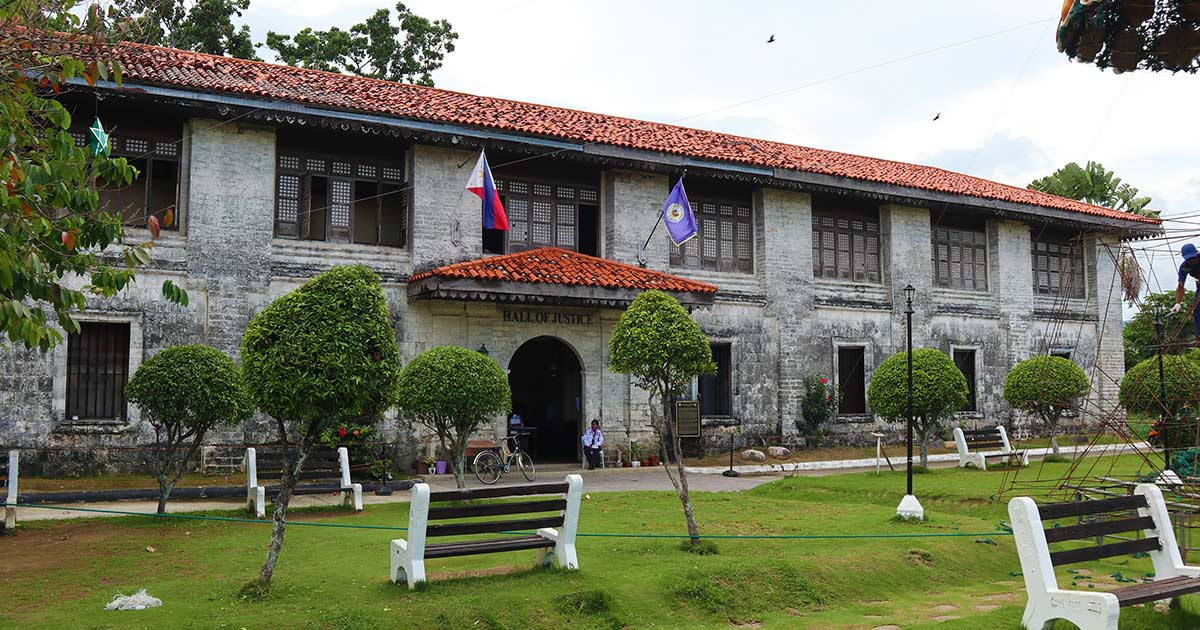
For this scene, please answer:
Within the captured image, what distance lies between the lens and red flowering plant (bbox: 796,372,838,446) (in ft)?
70.2

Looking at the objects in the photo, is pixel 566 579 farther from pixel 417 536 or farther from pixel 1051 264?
pixel 1051 264

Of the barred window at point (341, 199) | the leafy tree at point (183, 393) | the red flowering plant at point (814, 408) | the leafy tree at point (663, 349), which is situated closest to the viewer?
the leafy tree at point (663, 349)

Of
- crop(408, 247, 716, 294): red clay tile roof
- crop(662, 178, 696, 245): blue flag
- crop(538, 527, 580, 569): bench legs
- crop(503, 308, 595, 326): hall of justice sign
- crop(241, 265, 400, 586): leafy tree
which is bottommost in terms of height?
crop(538, 527, 580, 569): bench legs

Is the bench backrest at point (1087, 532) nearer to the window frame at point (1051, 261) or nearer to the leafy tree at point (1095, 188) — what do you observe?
the window frame at point (1051, 261)

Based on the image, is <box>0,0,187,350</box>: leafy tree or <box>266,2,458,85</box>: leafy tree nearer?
<box>0,0,187,350</box>: leafy tree

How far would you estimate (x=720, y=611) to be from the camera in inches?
285

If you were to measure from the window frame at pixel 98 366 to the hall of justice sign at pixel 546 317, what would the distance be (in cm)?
686

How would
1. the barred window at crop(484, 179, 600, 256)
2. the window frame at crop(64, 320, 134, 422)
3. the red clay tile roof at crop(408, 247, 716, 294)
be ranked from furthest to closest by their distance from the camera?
the barred window at crop(484, 179, 600, 256) → the red clay tile roof at crop(408, 247, 716, 294) → the window frame at crop(64, 320, 134, 422)

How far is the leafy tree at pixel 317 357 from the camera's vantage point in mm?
7070

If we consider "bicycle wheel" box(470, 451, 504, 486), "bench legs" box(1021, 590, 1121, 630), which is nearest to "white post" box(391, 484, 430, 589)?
"bench legs" box(1021, 590, 1121, 630)

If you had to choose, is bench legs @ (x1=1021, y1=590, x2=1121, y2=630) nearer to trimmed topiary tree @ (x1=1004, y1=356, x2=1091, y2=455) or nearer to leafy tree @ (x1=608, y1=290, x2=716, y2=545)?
leafy tree @ (x1=608, y1=290, x2=716, y2=545)

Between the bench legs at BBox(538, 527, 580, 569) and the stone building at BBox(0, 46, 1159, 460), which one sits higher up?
the stone building at BBox(0, 46, 1159, 460)

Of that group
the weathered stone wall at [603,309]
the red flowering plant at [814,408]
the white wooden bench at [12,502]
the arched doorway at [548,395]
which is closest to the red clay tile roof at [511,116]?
the weathered stone wall at [603,309]

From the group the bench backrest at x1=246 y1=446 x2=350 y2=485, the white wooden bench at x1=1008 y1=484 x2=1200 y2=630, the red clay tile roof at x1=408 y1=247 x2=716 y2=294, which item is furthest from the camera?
the red clay tile roof at x1=408 y1=247 x2=716 y2=294
